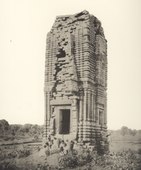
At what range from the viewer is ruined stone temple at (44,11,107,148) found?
349 inches

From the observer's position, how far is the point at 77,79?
8.92 meters

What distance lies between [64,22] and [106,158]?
445 cm

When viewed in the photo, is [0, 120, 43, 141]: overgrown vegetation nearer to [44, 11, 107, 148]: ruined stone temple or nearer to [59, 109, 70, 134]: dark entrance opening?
[59, 109, 70, 134]: dark entrance opening

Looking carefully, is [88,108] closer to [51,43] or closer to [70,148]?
[70,148]

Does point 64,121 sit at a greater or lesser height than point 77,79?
lesser

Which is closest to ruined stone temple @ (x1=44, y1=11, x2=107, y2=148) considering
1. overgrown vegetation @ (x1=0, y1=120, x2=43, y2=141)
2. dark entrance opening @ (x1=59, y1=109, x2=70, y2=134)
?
dark entrance opening @ (x1=59, y1=109, x2=70, y2=134)

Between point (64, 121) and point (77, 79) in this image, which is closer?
point (77, 79)

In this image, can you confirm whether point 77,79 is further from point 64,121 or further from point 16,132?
point 16,132

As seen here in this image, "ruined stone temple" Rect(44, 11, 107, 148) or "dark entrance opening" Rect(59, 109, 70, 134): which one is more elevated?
"ruined stone temple" Rect(44, 11, 107, 148)

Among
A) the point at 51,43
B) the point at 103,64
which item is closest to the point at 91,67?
the point at 103,64

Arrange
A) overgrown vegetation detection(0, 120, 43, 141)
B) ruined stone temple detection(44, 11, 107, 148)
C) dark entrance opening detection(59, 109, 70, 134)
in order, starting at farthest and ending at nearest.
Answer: overgrown vegetation detection(0, 120, 43, 141) < dark entrance opening detection(59, 109, 70, 134) < ruined stone temple detection(44, 11, 107, 148)

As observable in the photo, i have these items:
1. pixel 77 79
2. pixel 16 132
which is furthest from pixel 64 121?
pixel 16 132

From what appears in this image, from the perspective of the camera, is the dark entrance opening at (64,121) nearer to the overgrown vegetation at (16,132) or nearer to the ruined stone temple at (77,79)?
the ruined stone temple at (77,79)

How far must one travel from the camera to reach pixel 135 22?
671cm
